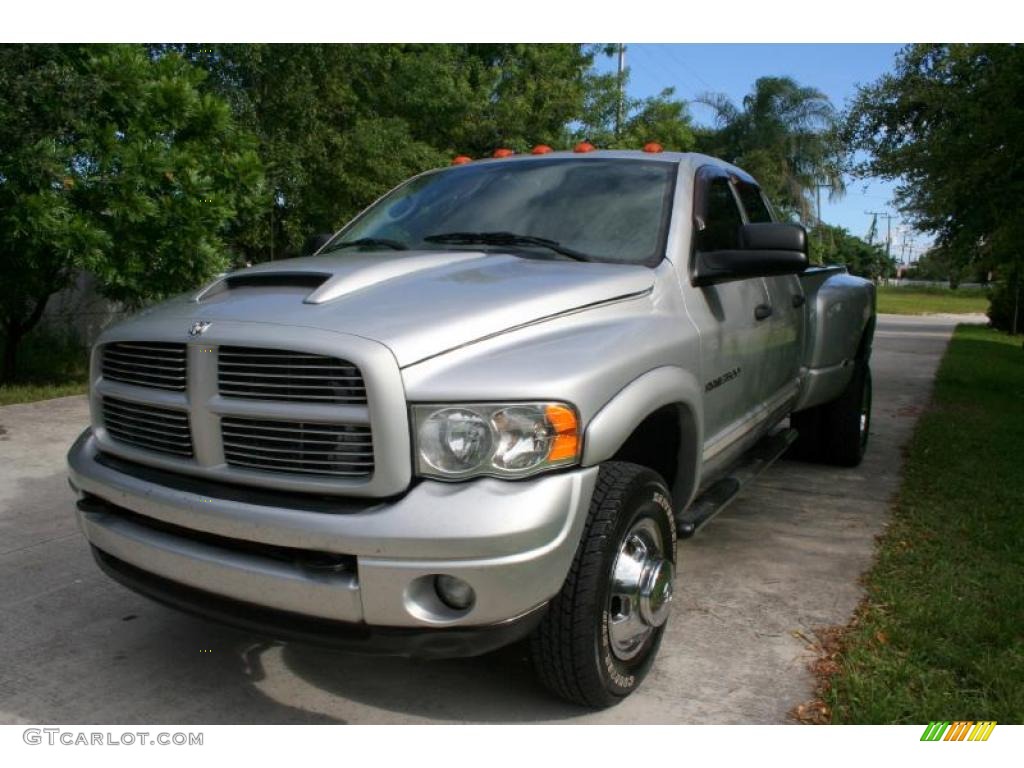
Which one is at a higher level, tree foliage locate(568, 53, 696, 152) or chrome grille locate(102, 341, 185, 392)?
tree foliage locate(568, 53, 696, 152)

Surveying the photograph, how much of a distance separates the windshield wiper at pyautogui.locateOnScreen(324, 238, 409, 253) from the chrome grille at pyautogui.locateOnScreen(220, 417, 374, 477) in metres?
1.32

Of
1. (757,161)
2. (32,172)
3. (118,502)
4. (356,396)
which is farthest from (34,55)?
(757,161)

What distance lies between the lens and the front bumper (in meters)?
2.20

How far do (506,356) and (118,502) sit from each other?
1256mm

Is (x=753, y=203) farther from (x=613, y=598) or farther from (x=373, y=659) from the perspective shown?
(x=373, y=659)

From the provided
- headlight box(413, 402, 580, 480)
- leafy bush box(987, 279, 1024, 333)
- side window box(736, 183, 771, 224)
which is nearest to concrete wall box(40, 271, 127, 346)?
side window box(736, 183, 771, 224)

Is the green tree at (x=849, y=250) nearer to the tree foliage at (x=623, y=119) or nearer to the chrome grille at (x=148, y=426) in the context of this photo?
the tree foliage at (x=623, y=119)

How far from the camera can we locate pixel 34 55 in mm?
7930

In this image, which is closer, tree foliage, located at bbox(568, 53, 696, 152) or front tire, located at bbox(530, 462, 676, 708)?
front tire, located at bbox(530, 462, 676, 708)

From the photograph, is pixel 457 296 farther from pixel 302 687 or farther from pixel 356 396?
pixel 302 687

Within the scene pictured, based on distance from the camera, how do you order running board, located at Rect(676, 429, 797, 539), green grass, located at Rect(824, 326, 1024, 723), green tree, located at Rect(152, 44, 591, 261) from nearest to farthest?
green grass, located at Rect(824, 326, 1024, 723) → running board, located at Rect(676, 429, 797, 539) → green tree, located at Rect(152, 44, 591, 261)

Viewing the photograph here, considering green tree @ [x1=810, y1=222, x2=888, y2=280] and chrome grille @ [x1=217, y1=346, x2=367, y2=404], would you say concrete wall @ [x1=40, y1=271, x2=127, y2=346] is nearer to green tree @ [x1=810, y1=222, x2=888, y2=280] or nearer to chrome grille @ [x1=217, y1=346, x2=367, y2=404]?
chrome grille @ [x1=217, y1=346, x2=367, y2=404]

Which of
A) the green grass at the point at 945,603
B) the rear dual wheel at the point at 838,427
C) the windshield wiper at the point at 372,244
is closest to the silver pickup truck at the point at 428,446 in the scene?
the windshield wiper at the point at 372,244

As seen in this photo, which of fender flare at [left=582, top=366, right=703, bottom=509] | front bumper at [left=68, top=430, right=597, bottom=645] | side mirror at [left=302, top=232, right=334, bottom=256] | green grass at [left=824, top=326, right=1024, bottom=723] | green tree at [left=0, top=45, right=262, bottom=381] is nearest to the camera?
front bumper at [left=68, top=430, right=597, bottom=645]
